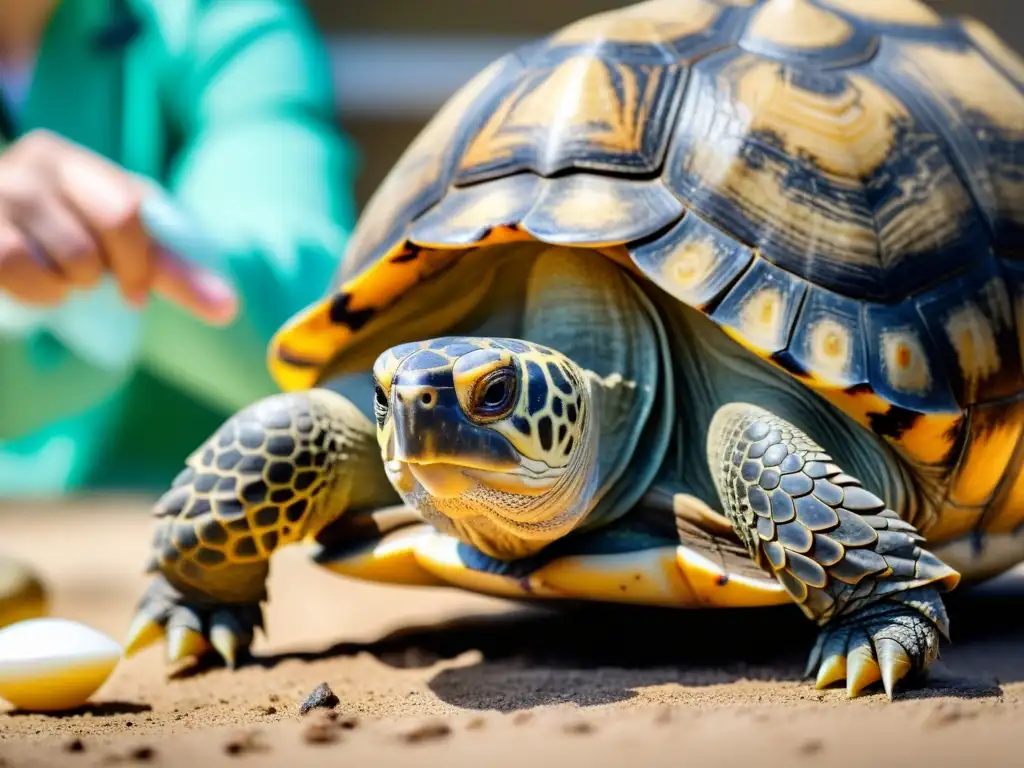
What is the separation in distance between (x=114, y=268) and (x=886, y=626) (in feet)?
8.56

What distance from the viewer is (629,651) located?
7.89 feet

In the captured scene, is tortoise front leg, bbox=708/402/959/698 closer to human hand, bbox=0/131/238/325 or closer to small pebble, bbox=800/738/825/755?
small pebble, bbox=800/738/825/755

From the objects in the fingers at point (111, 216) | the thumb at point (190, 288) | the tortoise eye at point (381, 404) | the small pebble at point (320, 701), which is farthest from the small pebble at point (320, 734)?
the thumb at point (190, 288)

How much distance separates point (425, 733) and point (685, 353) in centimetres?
114

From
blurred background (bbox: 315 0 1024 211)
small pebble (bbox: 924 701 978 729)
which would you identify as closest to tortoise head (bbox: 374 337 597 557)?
small pebble (bbox: 924 701 978 729)

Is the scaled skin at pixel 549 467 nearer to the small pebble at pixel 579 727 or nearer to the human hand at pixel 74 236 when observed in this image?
the small pebble at pixel 579 727

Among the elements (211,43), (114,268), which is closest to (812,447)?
(114,268)

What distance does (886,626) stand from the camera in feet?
6.24

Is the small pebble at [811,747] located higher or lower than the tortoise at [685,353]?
lower

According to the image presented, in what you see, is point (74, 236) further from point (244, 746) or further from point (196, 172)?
point (196, 172)

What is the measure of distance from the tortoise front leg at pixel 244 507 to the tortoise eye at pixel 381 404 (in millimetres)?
469

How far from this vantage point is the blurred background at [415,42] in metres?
8.61

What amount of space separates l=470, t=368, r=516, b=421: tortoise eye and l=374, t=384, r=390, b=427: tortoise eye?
0.16m

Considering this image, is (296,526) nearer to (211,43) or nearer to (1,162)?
(1,162)
